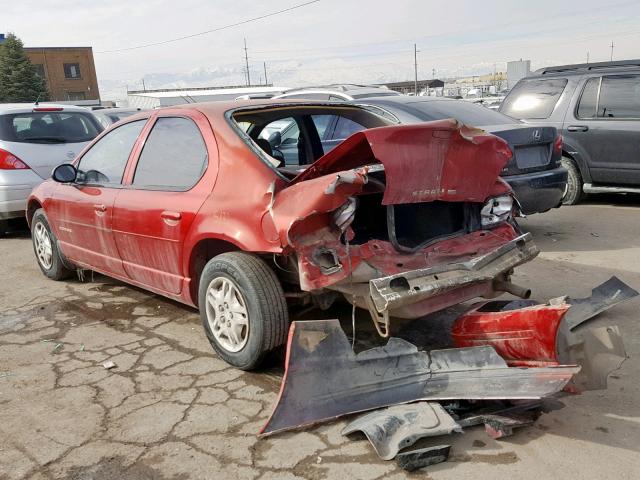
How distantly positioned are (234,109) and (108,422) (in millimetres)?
2130

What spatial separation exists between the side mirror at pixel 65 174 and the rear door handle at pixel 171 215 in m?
1.41

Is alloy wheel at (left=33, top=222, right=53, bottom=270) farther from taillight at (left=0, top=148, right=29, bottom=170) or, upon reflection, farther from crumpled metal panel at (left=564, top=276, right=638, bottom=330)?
crumpled metal panel at (left=564, top=276, right=638, bottom=330)

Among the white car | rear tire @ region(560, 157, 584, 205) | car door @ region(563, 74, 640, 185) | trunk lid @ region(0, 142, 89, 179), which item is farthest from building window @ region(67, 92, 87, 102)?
car door @ region(563, 74, 640, 185)

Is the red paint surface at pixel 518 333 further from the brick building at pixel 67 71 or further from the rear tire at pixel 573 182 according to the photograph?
the brick building at pixel 67 71

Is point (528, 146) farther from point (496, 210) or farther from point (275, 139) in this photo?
point (275, 139)

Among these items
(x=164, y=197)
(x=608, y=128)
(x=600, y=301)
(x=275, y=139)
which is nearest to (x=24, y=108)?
(x=275, y=139)

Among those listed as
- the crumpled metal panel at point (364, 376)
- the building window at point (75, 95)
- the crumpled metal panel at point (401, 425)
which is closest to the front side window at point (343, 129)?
the crumpled metal panel at point (364, 376)

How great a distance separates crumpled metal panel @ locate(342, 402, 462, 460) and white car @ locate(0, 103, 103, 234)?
6.51 meters

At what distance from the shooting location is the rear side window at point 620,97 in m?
7.71

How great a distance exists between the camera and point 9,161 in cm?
777

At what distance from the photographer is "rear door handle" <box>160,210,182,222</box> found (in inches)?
154

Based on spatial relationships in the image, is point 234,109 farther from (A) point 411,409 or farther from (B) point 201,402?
(A) point 411,409

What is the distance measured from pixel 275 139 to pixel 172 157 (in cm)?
113

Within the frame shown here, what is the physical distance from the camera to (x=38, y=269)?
651cm
